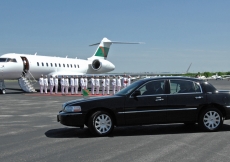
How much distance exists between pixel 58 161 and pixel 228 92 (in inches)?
223

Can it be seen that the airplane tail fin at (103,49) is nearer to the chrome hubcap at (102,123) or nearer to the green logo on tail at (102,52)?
the green logo on tail at (102,52)

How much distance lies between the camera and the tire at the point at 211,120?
9734 mm

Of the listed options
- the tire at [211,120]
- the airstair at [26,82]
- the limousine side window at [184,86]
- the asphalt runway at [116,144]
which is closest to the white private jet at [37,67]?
the airstair at [26,82]

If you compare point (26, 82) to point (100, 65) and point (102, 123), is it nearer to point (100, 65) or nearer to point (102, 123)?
point (100, 65)

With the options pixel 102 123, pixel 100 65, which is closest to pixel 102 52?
pixel 100 65

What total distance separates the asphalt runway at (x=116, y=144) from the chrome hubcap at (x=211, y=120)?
245 millimetres

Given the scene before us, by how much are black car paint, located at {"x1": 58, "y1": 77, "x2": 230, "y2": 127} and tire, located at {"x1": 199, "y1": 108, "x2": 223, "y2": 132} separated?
0.14 meters

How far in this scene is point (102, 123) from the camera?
30.6ft

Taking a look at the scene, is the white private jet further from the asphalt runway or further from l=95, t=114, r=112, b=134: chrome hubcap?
l=95, t=114, r=112, b=134: chrome hubcap

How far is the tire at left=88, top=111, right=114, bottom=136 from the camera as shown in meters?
9.23

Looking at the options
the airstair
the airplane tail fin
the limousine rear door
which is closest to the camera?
the limousine rear door

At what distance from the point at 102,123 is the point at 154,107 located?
4.64 feet

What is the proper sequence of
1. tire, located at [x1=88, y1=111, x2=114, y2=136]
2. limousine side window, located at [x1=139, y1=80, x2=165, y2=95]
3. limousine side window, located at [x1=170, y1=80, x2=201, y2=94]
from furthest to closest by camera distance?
limousine side window, located at [x1=170, y1=80, x2=201, y2=94] < limousine side window, located at [x1=139, y1=80, x2=165, y2=95] < tire, located at [x1=88, y1=111, x2=114, y2=136]

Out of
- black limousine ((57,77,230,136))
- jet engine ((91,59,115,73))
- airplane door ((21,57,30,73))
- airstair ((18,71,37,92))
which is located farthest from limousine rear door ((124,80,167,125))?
jet engine ((91,59,115,73))
